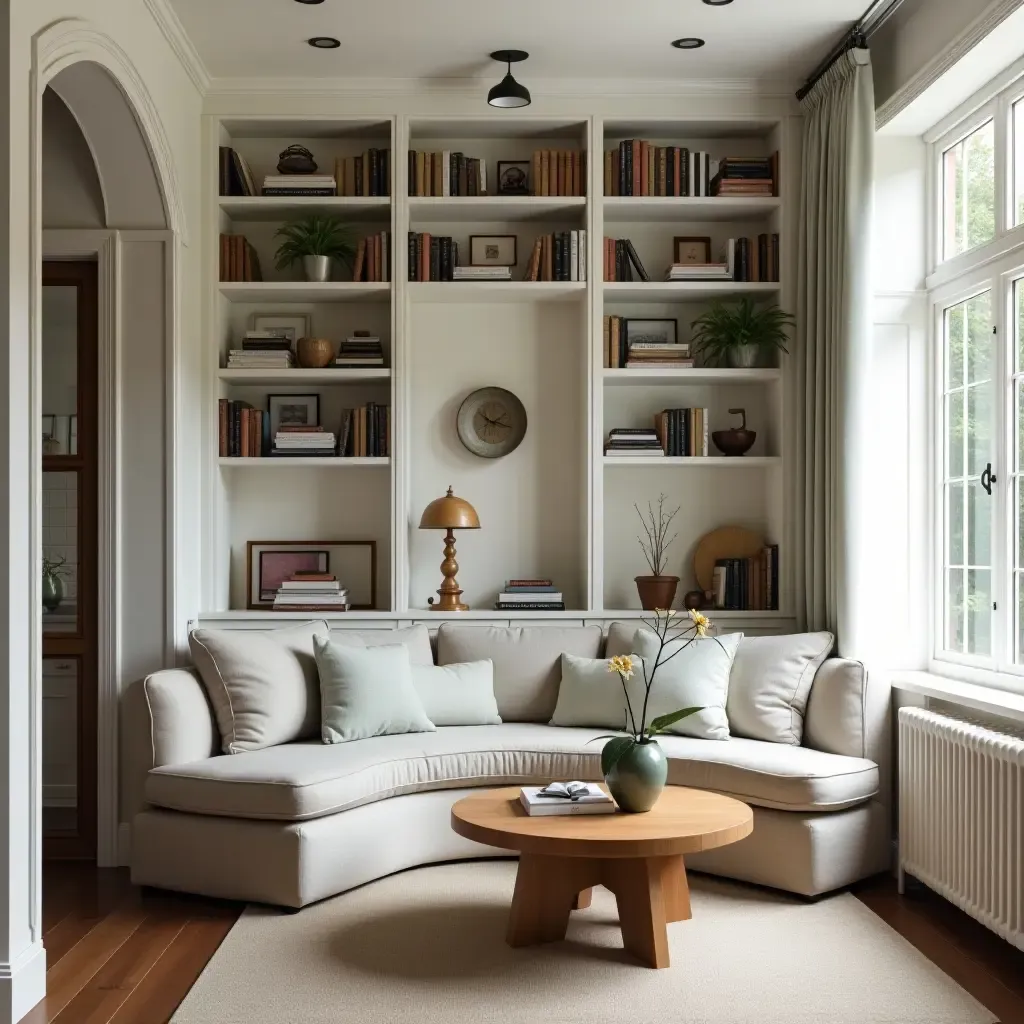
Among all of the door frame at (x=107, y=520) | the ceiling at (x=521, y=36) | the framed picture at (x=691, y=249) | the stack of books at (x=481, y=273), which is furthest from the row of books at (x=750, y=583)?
the door frame at (x=107, y=520)

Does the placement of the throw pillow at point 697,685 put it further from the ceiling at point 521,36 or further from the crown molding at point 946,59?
the ceiling at point 521,36

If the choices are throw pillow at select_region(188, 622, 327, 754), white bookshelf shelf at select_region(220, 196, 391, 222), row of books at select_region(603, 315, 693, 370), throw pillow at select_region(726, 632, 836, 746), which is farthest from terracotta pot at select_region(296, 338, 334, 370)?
throw pillow at select_region(726, 632, 836, 746)

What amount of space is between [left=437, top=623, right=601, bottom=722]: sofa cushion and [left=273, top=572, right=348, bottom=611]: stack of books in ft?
1.60

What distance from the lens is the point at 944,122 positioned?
14.5 feet

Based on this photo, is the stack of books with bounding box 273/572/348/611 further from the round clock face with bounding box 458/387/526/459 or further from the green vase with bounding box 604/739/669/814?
the green vase with bounding box 604/739/669/814

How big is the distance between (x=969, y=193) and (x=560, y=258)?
5.48ft

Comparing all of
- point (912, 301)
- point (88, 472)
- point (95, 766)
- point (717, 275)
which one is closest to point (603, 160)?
point (717, 275)

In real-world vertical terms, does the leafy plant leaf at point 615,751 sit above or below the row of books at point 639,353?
below

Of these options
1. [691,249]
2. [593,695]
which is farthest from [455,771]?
[691,249]

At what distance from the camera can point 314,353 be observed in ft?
16.7

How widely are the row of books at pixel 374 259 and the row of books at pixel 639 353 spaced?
99cm

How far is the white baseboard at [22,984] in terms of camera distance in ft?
9.53

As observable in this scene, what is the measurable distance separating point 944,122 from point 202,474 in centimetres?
326

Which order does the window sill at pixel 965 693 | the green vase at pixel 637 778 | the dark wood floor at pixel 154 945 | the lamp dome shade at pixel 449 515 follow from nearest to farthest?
1. the dark wood floor at pixel 154 945
2. the green vase at pixel 637 778
3. the window sill at pixel 965 693
4. the lamp dome shade at pixel 449 515
